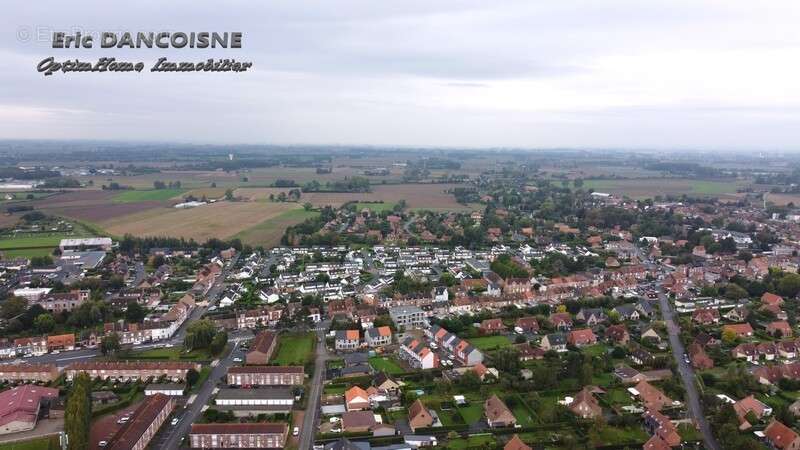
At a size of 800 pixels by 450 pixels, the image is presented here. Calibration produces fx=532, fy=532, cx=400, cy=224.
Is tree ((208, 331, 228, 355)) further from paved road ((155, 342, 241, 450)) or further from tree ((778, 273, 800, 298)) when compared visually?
tree ((778, 273, 800, 298))

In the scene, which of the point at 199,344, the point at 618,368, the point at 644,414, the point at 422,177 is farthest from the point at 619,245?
the point at 422,177

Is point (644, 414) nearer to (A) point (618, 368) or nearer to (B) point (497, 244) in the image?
(A) point (618, 368)

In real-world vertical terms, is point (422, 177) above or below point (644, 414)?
above

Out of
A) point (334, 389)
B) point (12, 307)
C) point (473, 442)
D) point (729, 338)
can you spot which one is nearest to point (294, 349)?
point (334, 389)

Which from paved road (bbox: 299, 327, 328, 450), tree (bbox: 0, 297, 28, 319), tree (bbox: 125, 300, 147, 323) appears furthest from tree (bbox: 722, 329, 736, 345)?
tree (bbox: 0, 297, 28, 319)

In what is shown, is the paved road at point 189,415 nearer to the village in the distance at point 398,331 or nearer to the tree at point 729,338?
the village in the distance at point 398,331

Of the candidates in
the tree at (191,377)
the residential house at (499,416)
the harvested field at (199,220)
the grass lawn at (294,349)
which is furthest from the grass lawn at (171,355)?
the harvested field at (199,220)
